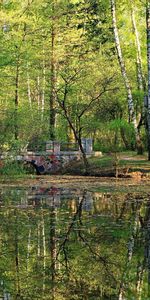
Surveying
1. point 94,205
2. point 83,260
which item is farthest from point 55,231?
point 94,205

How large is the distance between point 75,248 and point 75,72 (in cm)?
1835

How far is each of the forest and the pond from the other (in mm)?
10209

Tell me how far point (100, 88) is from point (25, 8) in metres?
9.35

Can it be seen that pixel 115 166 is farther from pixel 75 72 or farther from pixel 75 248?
pixel 75 248

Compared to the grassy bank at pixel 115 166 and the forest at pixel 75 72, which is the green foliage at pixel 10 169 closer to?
the forest at pixel 75 72

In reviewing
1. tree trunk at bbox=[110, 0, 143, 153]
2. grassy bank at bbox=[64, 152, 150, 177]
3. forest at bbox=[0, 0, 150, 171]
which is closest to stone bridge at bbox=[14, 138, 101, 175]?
forest at bbox=[0, 0, 150, 171]

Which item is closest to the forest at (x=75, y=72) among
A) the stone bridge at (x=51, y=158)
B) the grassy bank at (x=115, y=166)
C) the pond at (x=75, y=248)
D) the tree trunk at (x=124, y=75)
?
the tree trunk at (x=124, y=75)

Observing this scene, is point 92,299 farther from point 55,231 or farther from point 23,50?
point 23,50

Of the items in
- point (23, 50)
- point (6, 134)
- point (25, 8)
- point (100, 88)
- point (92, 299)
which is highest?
point (25, 8)

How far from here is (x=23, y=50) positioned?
31.5m

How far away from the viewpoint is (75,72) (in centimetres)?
2666

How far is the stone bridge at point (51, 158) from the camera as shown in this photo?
27.3 meters

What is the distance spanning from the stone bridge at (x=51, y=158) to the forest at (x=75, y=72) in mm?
628

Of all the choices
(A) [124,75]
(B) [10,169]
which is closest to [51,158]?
(B) [10,169]
